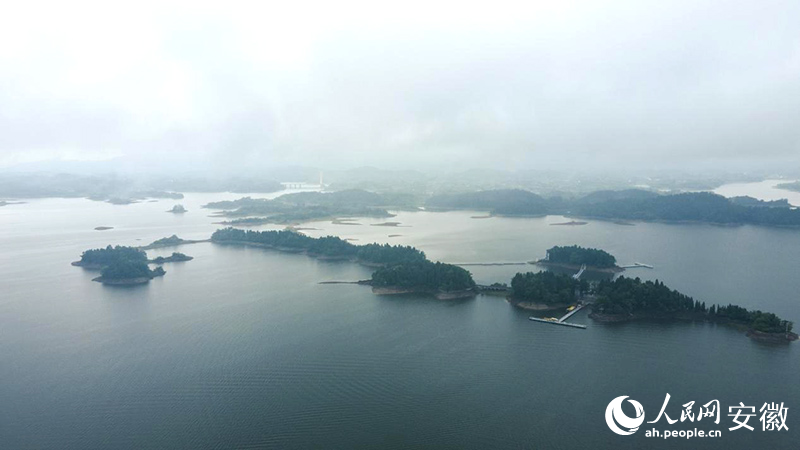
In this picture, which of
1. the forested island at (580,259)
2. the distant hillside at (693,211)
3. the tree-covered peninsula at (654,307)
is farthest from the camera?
the distant hillside at (693,211)

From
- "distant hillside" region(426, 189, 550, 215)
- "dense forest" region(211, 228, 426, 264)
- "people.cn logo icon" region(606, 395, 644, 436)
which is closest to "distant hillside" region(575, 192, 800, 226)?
"distant hillside" region(426, 189, 550, 215)

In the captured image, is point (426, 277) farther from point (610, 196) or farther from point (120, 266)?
point (610, 196)

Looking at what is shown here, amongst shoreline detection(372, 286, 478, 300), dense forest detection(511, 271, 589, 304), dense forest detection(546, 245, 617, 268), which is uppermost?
dense forest detection(546, 245, 617, 268)

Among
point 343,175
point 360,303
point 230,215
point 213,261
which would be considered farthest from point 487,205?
point 343,175

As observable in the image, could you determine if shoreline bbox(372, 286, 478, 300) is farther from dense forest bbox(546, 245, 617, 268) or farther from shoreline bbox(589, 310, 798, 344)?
dense forest bbox(546, 245, 617, 268)

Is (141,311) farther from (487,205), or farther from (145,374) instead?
(487,205)

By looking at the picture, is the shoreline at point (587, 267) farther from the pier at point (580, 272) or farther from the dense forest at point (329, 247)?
the dense forest at point (329, 247)

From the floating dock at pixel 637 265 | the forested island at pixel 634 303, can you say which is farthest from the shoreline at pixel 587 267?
the forested island at pixel 634 303
